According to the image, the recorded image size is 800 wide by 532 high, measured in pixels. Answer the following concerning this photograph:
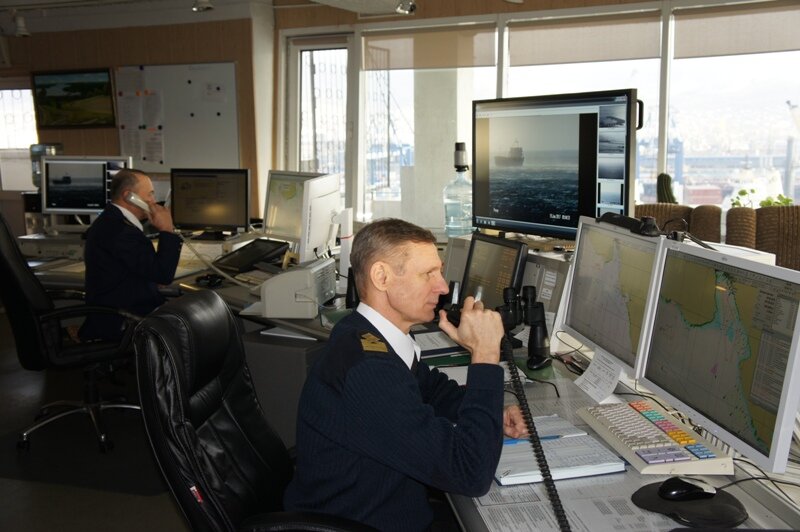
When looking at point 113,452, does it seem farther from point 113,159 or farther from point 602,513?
point 602,513

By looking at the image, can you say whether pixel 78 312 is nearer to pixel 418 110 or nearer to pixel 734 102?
pixel 418 110

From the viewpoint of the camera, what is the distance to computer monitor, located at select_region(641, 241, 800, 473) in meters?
1.25

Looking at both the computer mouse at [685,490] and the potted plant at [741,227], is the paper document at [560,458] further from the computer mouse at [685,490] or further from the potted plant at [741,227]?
the potted plant at [741,227]

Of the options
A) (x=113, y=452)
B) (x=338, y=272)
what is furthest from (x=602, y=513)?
(x=113, y=452)

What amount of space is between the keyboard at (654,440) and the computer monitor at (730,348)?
10cm

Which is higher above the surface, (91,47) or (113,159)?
(91,47)

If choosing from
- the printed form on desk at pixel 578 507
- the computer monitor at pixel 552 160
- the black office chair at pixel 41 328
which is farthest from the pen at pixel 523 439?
the black office chair at pixel 41 328

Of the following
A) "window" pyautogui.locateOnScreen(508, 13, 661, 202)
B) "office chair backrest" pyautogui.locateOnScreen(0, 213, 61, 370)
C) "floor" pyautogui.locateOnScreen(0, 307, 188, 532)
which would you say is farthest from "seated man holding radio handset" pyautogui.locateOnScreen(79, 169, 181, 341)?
"window" pyautogui.locateOnScreen(508, 13, 661, 202)

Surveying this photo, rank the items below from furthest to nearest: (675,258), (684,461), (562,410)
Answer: (562,410) < (675,258) < (684,461)

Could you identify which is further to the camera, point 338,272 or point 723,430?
point 338,272

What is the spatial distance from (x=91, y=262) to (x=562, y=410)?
8.94 feet

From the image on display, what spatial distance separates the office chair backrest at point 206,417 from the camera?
149cm

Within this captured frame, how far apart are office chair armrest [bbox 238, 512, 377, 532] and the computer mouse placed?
566mm

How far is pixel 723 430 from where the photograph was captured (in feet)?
4.60
